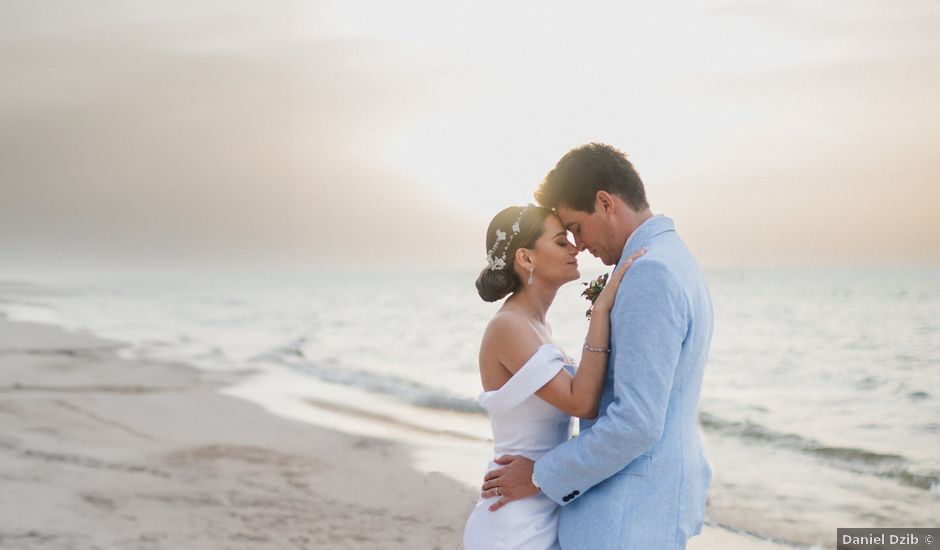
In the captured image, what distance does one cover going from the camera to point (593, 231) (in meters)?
2.99

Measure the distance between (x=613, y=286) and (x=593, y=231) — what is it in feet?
1.01

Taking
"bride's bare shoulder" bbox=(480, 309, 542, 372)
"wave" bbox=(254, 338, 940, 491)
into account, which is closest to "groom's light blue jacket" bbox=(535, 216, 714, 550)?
"bride's bare shoulder" bbox=(480, 309, 542, 372)

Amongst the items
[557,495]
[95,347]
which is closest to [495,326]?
[557,495]

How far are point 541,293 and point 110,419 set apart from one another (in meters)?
9.14

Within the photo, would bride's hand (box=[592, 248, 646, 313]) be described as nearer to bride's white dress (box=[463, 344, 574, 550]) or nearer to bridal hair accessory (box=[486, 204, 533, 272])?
bride's white dress (box=[463, 344, 574, 550])

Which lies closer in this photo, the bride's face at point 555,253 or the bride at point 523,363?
the bride at point 523,363

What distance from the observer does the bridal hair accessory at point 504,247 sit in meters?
3.27

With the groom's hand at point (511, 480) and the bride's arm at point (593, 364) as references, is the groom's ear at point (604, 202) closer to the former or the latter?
the bride's arm at point (593, 364)

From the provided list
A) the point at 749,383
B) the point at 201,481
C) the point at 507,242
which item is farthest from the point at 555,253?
the point at 749,383

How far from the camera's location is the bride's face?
10.6ft

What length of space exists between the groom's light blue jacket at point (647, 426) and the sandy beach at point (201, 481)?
4.02 meters

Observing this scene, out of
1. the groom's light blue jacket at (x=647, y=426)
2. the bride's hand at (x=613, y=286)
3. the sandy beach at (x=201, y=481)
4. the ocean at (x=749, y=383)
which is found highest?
the bride's hand at (x=613, y=286)

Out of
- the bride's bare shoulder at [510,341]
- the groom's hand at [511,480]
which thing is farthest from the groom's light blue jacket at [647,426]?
the bride's bare shoulder at [510,341]

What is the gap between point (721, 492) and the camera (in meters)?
8.78
